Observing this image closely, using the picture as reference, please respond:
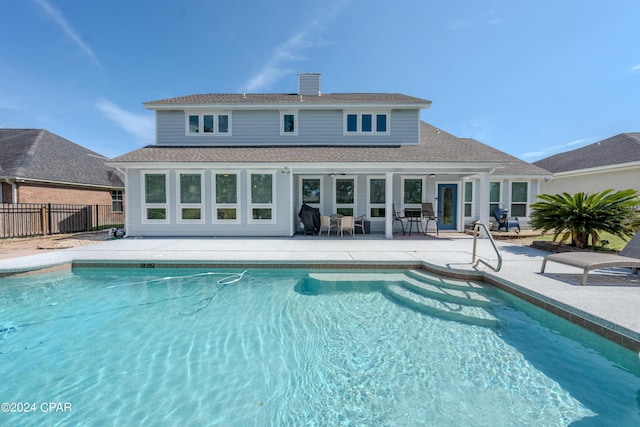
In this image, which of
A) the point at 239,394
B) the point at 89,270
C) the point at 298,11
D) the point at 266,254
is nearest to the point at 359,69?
the point at 298,11

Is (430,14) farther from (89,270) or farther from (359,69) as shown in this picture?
(89,270)

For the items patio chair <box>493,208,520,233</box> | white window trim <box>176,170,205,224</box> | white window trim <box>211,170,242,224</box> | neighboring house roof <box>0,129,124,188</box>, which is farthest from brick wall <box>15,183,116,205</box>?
patio chair <box>493,208,520,233</box>

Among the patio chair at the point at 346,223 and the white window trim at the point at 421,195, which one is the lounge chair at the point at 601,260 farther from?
the white window trim at the point at 421,195

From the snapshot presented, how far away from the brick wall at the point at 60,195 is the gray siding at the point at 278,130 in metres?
8.41

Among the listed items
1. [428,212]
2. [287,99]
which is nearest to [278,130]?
[287,99]

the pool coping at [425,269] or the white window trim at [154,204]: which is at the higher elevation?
the white window trim at [154,204]

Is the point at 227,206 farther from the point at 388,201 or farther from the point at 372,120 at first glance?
the point at 372,120

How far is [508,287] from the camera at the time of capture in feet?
16.2

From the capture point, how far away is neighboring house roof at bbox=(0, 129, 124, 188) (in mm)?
14266

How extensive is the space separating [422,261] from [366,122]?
319 inches

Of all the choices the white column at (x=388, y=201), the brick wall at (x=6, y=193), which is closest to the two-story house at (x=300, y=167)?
the white column at (x=388, y=201)

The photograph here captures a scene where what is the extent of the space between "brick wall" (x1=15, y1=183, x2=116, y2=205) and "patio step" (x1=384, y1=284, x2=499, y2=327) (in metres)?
19.4

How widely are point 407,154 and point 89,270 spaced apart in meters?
11.2

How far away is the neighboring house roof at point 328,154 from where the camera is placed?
9.88m
